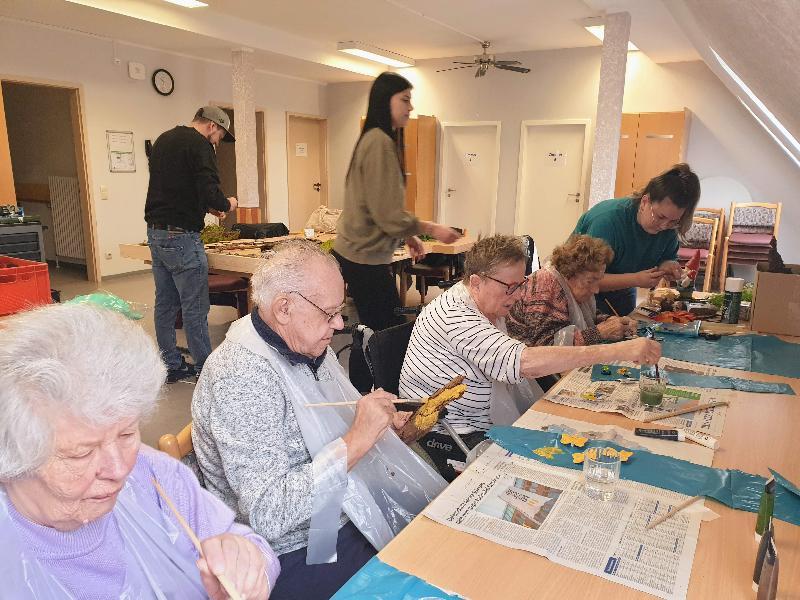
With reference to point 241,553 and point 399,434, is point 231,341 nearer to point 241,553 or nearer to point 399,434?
point 241,553

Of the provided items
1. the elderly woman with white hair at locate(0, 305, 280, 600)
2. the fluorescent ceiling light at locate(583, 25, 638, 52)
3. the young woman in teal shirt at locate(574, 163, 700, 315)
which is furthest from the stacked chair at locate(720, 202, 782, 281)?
the elderly woman with white hair at locate(0, 305, 280, 600)

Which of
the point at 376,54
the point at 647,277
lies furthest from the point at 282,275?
the point at 376,54

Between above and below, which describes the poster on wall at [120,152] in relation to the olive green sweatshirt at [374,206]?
above

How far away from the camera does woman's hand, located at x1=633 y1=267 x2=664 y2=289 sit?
2818 millimetres

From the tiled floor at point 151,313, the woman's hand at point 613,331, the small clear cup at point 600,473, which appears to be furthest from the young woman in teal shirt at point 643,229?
the tiled floor at point 151,313

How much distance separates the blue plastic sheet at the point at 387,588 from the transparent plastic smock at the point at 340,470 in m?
0.30

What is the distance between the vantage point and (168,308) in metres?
3.81

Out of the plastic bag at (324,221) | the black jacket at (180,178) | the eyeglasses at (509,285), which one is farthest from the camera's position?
the plastic bag at (324,221)

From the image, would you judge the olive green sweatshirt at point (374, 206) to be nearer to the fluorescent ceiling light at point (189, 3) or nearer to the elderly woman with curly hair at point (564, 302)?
the elderly woman with curly hair at point (564, 302)

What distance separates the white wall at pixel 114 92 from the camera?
5.82 metres

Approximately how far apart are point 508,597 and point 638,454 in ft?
2.16

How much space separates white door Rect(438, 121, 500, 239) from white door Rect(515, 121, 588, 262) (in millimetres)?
430

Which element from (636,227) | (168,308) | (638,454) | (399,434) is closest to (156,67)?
(168,308)

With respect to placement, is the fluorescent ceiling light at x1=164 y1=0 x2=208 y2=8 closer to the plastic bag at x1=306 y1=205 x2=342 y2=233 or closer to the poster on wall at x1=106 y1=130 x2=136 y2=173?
the poster on wall at x1=106 y1=130 x2=136 y2=173
